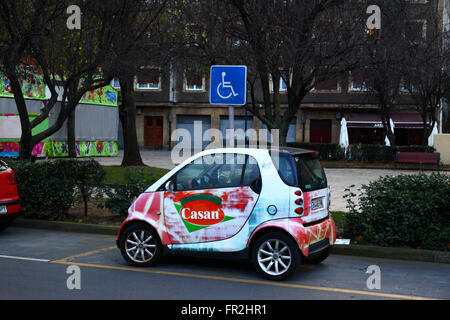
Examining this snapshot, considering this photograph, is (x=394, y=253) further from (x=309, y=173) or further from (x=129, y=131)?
(x=129, y=131)

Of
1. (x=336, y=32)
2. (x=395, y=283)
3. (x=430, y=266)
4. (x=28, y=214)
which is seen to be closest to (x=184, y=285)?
(x=395, y=283)

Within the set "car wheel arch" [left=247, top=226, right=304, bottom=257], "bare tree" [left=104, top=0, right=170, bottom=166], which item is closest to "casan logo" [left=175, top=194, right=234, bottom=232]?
"car wheel arch" [left=247, top=226, right=304, bottom=257]

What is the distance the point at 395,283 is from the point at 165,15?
451 inches

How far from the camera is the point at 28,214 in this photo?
11242mm

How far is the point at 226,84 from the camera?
9.22 meters

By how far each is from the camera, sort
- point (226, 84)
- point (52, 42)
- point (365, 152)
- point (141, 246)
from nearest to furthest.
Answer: point (141, 246)
point (226, 84)
point (52, 42)
point (365, 152)

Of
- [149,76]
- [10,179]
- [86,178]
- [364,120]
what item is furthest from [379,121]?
[10,179]

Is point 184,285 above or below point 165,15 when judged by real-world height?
below

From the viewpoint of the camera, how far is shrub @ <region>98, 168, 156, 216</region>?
1069cm

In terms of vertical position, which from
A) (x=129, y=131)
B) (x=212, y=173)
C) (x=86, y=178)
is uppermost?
(x=129, y=131)

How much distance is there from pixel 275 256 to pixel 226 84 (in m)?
3.39

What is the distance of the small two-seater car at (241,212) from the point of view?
22.6ft
